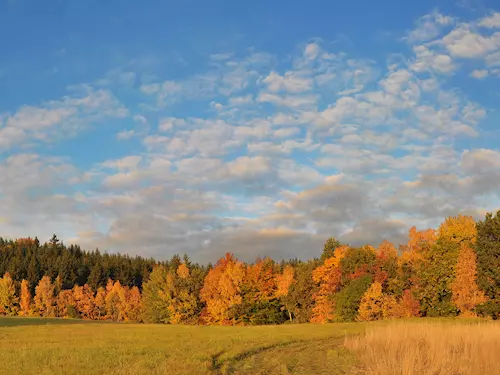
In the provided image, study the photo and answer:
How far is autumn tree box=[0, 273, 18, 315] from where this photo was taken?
122 metres

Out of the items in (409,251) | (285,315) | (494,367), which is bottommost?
(285,315)

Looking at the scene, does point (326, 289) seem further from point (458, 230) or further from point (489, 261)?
point (489, 261)

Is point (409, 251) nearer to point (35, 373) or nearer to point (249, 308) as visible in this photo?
point (249, 308)

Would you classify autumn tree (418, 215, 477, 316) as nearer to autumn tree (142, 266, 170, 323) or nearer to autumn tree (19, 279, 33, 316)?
autumn tree (142, 266, 170, 323)

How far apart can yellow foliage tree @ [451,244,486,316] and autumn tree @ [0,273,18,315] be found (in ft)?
347

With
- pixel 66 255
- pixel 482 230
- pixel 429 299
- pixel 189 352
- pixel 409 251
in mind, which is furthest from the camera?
pixel 66 255

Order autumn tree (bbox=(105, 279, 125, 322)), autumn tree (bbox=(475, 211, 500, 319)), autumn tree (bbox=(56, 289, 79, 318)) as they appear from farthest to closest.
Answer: autumn tree (bbox=(56, 289, 79, 318)), autumn tree (bbox=(105, 279, 125, 322)), autumn tree (bbox=(475, 211, 500, 319))

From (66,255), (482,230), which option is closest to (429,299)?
(482,230)

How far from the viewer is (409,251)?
76.8 metres

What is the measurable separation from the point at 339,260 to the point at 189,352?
64.8 meters

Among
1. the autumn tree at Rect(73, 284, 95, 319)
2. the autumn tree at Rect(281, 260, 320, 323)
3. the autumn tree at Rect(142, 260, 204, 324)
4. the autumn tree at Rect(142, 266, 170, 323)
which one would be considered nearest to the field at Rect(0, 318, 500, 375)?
the autumn tree at Rect(281, 260, 320, 323)

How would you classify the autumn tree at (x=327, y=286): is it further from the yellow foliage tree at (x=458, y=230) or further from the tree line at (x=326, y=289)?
the yellow foliage tree at (x=458, y=230)

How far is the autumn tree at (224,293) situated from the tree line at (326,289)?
0.18 meters

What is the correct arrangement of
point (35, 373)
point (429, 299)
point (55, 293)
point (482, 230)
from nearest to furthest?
point (35, 373)
point (482, 230)
point (429, 299)
point (55, 293)
